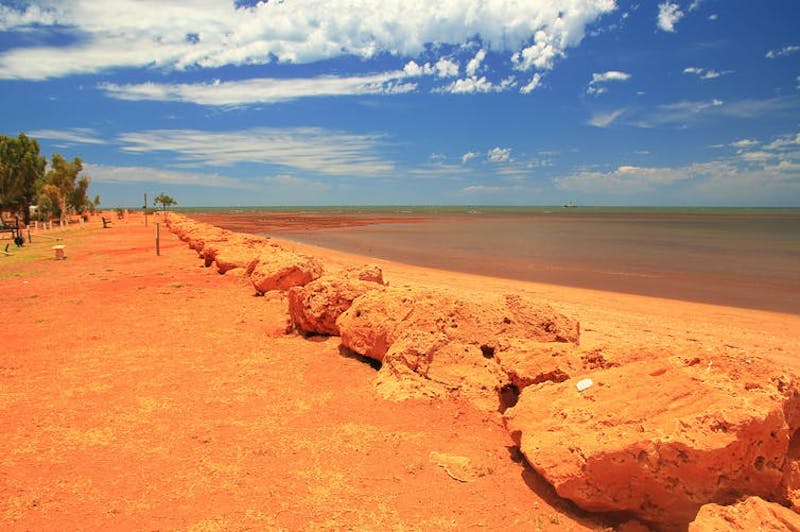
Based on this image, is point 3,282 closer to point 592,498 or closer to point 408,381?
point 408,381

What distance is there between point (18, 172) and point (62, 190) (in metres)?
11.4

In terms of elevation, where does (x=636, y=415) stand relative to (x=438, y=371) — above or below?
above

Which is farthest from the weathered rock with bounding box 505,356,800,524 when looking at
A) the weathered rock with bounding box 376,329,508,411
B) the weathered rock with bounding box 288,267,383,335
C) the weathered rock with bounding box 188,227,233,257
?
the weathered rock with bounding box 188,227,233,257

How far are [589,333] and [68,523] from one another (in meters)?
8.57

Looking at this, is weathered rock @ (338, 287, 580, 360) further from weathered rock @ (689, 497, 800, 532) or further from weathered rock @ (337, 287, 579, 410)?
weathered rock @ (689, 497, 800, 532)

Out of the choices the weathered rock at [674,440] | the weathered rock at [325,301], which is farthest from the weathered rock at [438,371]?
the weathered rock at [325,301]

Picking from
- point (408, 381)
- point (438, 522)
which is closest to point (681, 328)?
point (408, 381)

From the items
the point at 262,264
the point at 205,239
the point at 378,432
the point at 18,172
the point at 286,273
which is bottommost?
the point at 378,432

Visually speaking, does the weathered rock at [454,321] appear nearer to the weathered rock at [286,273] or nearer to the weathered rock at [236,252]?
the weathered rock at [286,273]

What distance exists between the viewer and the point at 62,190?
5806cm

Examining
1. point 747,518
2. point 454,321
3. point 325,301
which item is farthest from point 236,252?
point 747,518

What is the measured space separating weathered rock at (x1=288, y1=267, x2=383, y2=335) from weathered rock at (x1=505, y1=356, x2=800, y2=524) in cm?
445

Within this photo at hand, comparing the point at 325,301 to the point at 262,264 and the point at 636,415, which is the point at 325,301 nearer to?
the point at 262,264

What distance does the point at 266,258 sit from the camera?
42.7ft
